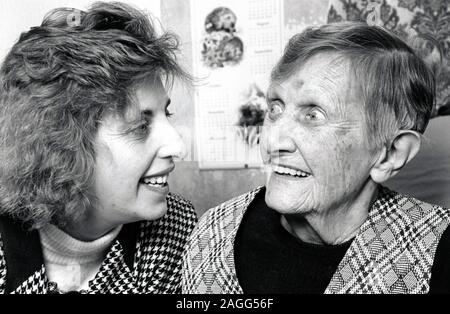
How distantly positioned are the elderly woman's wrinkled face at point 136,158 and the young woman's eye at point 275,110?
26 centimetres

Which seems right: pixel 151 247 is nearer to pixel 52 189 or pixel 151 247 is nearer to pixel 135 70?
pixel 52 189

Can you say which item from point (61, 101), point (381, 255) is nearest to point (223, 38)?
point (61, 101)

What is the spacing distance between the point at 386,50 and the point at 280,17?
2.70 ft

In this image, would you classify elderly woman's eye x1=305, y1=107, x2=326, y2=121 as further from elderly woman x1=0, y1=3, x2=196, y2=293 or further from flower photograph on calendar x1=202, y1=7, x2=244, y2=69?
flower photograph on calendar x1=202, y1=7, x2=244, y2=69

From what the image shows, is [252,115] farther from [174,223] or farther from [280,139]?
[280,139]

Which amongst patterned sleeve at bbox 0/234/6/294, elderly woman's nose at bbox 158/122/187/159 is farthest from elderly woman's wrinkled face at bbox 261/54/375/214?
patterned sleeve at bbox 0/234/6/294

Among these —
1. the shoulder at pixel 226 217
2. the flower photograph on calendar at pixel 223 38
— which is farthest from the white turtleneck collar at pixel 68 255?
the flower photograph on calendar at pixel 223 38

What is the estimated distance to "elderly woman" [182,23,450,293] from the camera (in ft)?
3.82

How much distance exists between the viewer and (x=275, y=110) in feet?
4.24

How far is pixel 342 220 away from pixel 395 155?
195mm

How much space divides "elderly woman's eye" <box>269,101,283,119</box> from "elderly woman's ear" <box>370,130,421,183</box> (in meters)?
0.25

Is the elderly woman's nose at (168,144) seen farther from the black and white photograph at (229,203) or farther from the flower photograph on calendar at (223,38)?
the flower photograph on calendar at (223,38)

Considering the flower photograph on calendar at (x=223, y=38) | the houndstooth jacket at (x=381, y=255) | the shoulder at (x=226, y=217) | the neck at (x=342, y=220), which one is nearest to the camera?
the houndstooth jacket at (x=381, y=255)

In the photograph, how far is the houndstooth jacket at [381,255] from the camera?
44.8 inches
